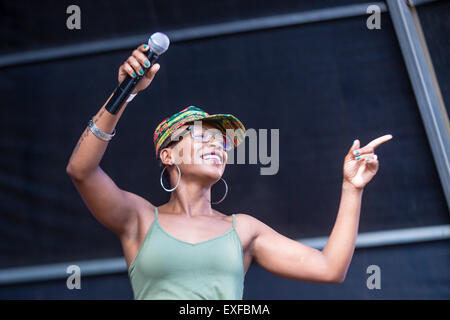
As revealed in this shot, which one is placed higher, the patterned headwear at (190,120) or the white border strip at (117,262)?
the patterned headwear at (190,120)

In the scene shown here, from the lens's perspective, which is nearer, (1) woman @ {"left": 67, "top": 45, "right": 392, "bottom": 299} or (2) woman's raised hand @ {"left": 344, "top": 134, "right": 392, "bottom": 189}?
(1) woman @ {"left": 67, "top": 45, "right": 392, "bottom": 299}

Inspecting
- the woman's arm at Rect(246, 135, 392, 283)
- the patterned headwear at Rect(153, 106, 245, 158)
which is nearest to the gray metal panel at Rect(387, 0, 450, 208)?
the woman's arm at Rect(246, 135, 392, 283)

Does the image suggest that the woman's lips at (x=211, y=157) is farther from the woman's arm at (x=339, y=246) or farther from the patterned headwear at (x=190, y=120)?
the woman's arm at (x=339, y=246)

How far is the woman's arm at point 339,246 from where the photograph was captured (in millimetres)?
1879

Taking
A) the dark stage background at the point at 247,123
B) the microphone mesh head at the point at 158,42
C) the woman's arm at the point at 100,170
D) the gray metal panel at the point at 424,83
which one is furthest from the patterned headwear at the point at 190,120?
the gray metal panel at the point at 424,83

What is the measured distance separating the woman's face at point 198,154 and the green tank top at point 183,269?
0.28 metres

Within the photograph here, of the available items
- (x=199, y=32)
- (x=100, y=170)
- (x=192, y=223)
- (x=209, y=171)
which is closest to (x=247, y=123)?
(x=199, y=32)

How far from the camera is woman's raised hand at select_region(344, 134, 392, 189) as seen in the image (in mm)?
1883

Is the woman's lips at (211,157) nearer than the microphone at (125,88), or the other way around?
the microphone at (125,88)

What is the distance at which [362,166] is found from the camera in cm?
190

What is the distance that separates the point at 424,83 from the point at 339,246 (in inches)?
57.0

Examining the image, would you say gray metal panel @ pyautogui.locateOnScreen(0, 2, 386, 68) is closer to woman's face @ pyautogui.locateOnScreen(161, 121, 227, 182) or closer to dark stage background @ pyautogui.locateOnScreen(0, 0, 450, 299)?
dark stage background @ pyautogui.locateOnScreen(0, 0, 450, 299)

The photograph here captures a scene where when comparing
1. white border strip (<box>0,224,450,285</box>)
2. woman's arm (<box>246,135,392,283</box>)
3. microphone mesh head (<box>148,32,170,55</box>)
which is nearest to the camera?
microphone mesh head (<box>148,32,170,55</box>)

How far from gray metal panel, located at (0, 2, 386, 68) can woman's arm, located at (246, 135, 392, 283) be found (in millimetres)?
1406
